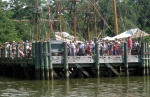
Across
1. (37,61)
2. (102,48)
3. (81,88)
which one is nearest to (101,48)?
(102,48)

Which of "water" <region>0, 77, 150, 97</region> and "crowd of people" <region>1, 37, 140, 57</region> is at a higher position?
"crowd of people" <region>1, 37, 140, 57</region>

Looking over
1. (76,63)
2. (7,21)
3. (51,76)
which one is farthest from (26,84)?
(7,21)

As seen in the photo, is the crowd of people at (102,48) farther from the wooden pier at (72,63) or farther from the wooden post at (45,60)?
the wooden post at (45,60)

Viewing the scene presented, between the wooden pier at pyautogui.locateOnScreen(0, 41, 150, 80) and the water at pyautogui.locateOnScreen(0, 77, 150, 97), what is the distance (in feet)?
3.03

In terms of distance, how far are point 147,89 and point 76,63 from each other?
7596 millimetres

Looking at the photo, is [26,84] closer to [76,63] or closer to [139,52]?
[76,63]

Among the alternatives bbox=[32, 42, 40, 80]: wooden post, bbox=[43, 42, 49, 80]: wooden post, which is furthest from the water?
bbox=[43, 42, 49, 80]: wooden post

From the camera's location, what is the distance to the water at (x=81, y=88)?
26062 millimetres

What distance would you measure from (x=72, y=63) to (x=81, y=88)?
529cm

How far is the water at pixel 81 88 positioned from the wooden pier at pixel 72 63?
0.92 metres

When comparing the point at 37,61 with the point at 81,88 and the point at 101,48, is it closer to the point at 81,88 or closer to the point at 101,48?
the point at 101,48

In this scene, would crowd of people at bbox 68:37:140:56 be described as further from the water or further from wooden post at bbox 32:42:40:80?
wooden post at bbox 32:42:40:80

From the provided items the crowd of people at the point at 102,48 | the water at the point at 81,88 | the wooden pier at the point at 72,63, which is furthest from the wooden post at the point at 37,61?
the crowd of people at the point at 102,48

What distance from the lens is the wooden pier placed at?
108 feet
